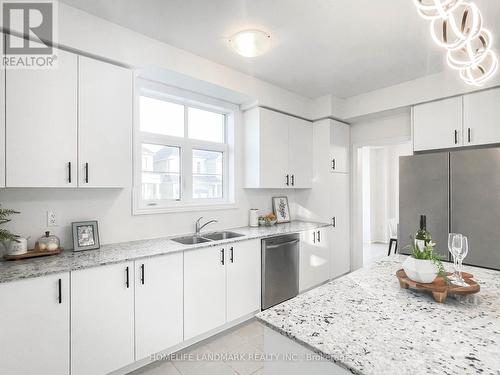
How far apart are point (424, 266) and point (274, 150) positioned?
95.2 inches

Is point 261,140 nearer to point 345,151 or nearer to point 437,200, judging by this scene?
point 345,151

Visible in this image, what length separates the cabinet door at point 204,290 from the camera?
2.29 meters

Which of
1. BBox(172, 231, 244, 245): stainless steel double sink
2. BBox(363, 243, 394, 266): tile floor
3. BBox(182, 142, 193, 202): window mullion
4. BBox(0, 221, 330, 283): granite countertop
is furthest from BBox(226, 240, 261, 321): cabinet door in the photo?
BBox(363, 243, 394, 266): tile floor

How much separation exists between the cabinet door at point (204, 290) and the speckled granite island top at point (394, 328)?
1254 mm

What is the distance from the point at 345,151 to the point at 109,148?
10.6 ft

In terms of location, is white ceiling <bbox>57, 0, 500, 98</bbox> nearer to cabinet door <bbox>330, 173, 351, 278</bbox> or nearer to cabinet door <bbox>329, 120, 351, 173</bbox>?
cabinet door <bbox>329, 120, 351, 173</bbox>

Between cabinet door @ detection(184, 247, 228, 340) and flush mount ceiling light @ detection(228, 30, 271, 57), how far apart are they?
177 cm

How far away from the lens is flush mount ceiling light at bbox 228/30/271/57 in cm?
218

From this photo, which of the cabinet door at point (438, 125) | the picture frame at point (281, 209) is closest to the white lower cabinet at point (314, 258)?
the picture frame at point (281, 209)

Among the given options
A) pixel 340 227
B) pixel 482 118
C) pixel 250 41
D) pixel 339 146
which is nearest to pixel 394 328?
pixel 250 41

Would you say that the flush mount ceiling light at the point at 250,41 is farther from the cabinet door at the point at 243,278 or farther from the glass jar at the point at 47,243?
the glass jar at the point at 47,243

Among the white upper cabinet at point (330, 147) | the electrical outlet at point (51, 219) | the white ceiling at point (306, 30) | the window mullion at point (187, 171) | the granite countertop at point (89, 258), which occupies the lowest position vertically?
the granite countertop at point (89, 258)

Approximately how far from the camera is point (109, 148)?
2.15 metres

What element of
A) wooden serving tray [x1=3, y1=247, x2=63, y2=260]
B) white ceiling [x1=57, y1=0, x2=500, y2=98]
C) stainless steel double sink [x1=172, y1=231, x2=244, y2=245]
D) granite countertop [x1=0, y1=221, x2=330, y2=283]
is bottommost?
stainless steel double sink [x1=172, y1=231, x2=244, y2=245]
